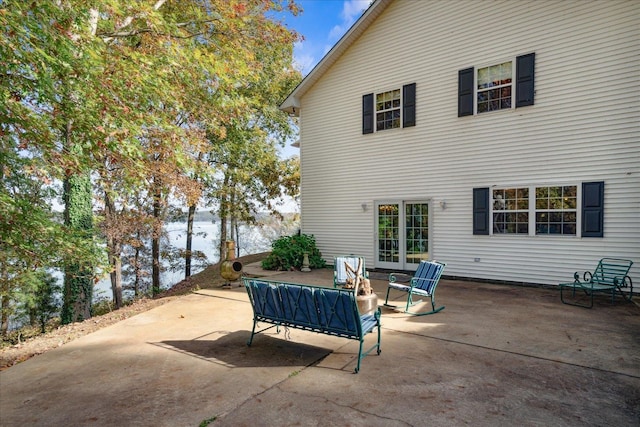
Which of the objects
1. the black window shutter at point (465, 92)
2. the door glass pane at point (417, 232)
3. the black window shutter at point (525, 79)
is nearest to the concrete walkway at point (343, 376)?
the door glass pane at point (417, 232)

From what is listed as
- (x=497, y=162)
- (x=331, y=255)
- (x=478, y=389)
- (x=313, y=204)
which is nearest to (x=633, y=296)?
(x=497, y=162)

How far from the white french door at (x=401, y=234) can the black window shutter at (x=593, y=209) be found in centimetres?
370

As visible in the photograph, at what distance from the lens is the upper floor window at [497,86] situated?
28.5ft

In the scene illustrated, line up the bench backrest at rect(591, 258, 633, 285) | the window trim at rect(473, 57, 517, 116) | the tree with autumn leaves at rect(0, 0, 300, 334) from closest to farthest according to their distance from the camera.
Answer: the tree with autumn leaves at rect(0, 0, 300, 334)
the bench backrest at rect(591, 258, 633, 285)
the window trim at rect(473, 57, 517, 116)

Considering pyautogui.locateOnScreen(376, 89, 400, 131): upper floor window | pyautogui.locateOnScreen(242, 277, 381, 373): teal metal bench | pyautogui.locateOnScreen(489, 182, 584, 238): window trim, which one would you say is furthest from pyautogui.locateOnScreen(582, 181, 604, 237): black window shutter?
pyautogui.locateOnScreen(242, 277, 381, 373): teal metal bench

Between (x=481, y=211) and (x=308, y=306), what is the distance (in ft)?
22.1

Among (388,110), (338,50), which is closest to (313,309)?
(388,110)

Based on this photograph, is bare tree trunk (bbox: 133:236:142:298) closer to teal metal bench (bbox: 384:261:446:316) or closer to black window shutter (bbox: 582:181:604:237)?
teal metal bench (bbox: 384:261:446:316)

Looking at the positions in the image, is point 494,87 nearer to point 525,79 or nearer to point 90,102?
point 525,79

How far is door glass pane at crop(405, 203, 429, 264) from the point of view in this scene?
410 inches

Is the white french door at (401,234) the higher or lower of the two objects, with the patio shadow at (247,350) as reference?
higher

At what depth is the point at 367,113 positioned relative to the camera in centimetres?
1148

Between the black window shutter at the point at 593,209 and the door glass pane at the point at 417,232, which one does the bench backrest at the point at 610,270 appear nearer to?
the black window shutter at the point at 593,209

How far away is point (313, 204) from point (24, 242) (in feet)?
27.9
